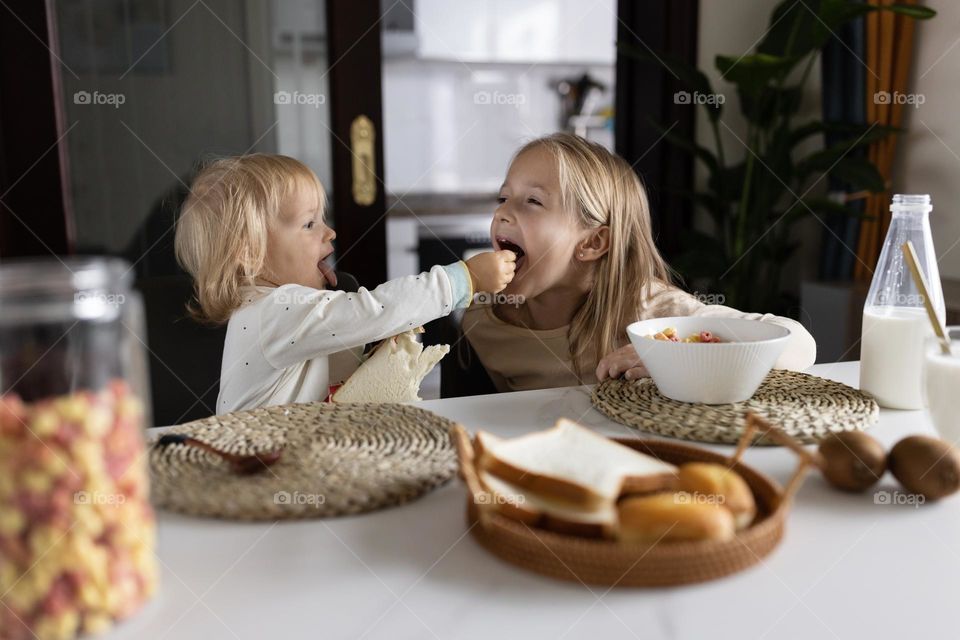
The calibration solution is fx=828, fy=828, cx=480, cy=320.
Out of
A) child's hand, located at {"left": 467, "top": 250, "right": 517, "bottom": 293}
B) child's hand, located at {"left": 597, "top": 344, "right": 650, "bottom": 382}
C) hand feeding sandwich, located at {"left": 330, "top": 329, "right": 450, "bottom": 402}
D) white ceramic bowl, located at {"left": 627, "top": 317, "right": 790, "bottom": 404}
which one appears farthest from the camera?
child's hand, located at {"left": 467, "top": 250, "right": 517, "bottom": 293}

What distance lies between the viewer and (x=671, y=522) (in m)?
0.60

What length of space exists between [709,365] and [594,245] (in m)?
0.80

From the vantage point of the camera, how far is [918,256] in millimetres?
1105

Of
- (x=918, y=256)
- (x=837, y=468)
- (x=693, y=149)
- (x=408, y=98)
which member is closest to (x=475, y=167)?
(x=408, y=98)

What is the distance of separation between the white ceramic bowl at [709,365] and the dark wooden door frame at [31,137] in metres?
2.20

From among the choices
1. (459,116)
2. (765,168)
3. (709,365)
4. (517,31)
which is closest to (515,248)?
(709,365)

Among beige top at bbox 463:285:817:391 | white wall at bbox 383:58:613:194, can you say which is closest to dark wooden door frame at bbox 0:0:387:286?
beige top at bbox 463:285:817:391

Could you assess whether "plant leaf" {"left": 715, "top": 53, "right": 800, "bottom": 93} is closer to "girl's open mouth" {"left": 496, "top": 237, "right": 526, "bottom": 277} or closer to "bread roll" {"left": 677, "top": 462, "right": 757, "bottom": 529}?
"girl's open mouth" {"left": 496, "top": 237, "right": 526, "bottom": 277}

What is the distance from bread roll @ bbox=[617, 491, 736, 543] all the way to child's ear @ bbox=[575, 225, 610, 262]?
1.20 m

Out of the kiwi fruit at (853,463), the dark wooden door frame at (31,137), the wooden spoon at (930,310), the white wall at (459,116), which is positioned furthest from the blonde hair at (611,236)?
the white wall at (459,116)

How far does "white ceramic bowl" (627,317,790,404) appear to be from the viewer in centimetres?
102

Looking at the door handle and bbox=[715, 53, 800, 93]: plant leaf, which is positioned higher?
bbox=[715, 53, 800, 93]: plant leaf

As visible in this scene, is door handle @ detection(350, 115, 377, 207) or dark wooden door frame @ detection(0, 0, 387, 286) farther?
door handle @ detection(350, 115, 377, 207)

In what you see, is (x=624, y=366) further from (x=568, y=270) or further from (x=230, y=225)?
(x=230, y=225)
